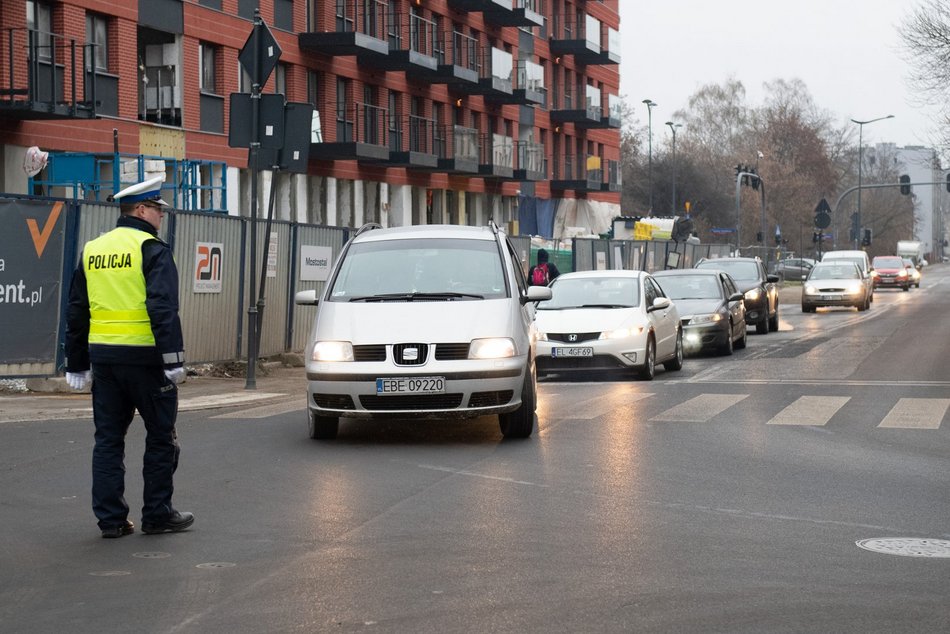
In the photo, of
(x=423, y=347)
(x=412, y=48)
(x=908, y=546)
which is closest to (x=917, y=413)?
(x=423, y=347)

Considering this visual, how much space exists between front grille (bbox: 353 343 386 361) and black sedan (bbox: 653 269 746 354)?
1307 cm

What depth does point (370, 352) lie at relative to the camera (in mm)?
11914

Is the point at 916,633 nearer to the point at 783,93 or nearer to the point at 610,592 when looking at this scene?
the point at 610,592

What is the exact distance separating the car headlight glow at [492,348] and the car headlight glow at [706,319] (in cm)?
1292

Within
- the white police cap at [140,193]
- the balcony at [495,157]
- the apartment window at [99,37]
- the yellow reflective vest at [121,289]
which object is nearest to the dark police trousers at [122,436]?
the yellow reflective vest at [121,289]

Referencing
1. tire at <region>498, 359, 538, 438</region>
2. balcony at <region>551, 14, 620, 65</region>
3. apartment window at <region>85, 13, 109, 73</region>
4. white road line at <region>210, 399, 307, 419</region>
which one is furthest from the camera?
balcony at <region>551, 14, 620, 65</region>

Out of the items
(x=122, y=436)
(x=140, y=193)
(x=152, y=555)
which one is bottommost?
(x=152, y=555)

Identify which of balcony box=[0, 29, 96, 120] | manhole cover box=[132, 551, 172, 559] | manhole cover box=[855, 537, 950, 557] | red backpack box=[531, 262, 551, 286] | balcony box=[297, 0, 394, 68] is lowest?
manhole cover box=[132, 551, 172, 559]

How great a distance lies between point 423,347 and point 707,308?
44.9ft

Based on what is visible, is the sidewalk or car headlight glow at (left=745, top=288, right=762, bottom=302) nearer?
the sidewalk

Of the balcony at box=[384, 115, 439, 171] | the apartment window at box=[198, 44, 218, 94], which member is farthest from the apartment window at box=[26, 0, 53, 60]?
the balcony at box=[384, 115, 439, 171]

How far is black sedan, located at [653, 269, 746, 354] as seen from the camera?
24500mm

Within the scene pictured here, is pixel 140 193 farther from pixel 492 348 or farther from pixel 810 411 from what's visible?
pixel 810 411

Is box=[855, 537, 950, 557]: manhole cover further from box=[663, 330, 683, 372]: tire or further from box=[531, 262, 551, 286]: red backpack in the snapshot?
box=[531, 262, 551, 286]: red backpack
